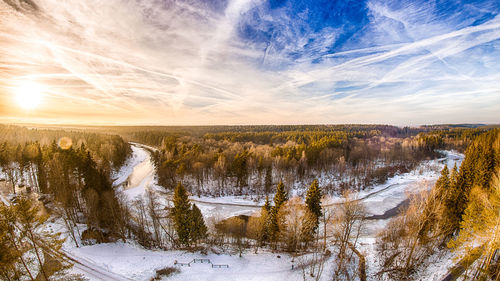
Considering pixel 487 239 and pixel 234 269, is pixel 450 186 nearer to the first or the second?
pixel 487 239

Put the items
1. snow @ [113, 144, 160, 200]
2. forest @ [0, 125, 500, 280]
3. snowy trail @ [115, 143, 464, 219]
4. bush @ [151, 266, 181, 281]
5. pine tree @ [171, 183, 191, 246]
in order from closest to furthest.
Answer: forest @ [0, 125, 500, 280]
bush @ [151, 266, 181, 281]
pine tree @ [171, 183, 191, 246]
snowy trail @ [115, 143, 464, 219]
snow @ [113, 144, 160, 200]

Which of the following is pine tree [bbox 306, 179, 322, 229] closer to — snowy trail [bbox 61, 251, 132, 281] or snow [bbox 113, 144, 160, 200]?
snowy trail [bbox 61, 251, 132, 281]

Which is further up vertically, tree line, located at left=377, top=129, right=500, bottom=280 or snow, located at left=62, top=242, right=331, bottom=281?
tree line, located at left=377, top=129, right=500, bottom=280

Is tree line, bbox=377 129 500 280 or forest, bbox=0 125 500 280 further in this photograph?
tree line, bbox=377 129 500 280

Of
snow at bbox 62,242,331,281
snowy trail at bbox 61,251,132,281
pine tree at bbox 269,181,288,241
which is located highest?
pine tree at bbox 269,181,288,241

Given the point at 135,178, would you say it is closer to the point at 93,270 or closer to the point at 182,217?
the point at 182,217

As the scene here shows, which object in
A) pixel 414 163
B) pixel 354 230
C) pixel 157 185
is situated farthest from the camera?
pixel 414 163

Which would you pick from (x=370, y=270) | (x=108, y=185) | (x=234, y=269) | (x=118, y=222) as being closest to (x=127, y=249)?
(x=118, y=222)

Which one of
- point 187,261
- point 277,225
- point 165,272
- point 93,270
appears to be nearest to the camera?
point 93,270

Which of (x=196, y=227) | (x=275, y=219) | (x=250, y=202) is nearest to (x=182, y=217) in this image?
(x=196, y=227)

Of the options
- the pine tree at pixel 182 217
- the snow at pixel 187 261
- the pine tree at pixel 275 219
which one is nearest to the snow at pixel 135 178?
the snow at pixel 187 261

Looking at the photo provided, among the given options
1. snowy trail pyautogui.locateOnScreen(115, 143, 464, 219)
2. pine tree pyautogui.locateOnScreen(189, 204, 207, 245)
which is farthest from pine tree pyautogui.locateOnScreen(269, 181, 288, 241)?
snowy trail pyautogui.locateOnScreen(115, 143, 464, 219)
